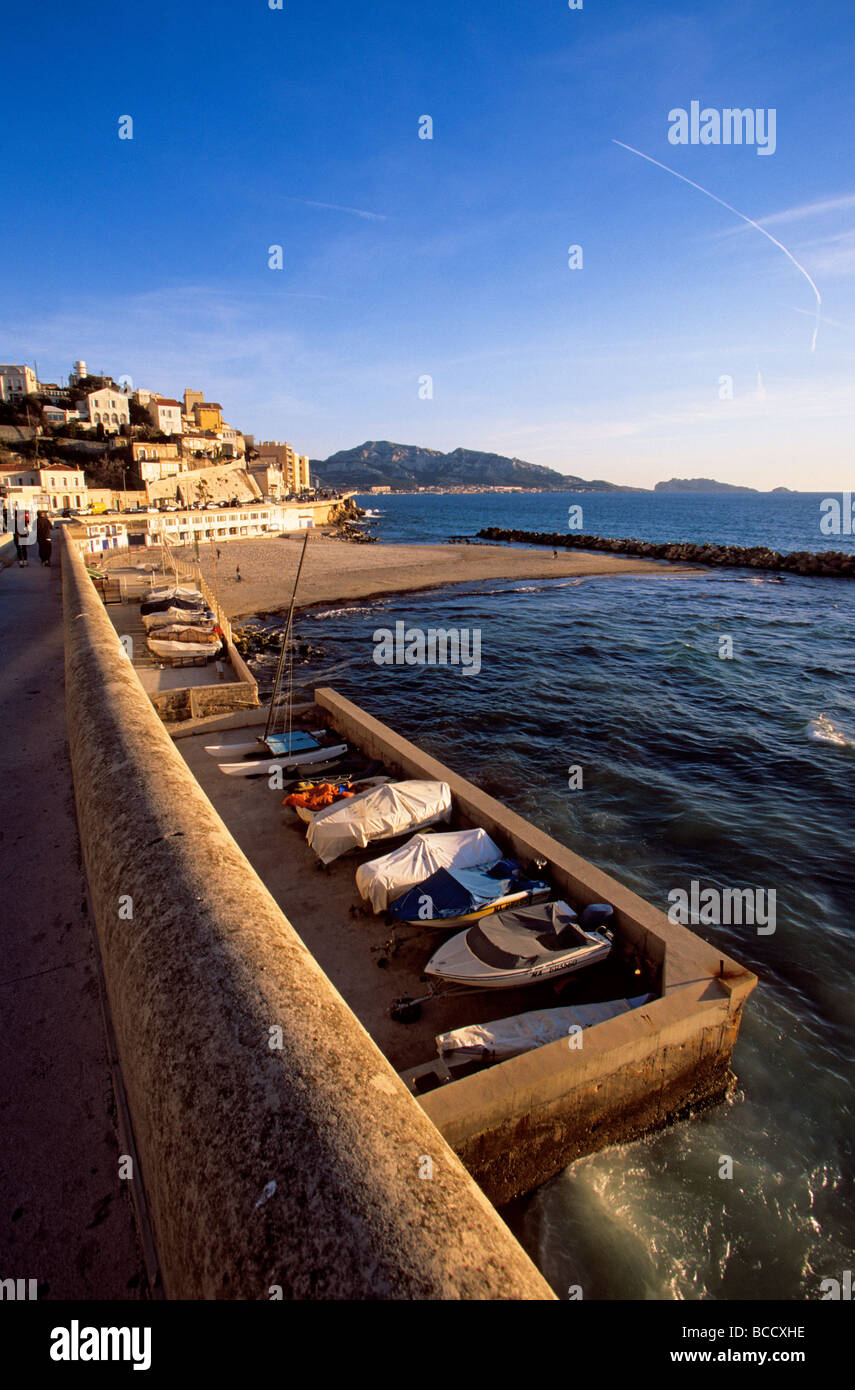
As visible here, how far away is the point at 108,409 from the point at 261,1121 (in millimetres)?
135422

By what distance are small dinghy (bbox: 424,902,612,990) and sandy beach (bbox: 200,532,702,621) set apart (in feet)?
97.1

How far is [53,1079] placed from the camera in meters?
3.96

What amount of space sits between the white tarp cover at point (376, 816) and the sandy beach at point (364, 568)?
86.8ft

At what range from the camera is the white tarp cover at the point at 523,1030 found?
6.82 meters

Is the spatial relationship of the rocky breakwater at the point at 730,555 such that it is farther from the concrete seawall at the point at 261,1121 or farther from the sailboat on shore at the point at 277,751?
the concrete seawall at the point at 261,1121

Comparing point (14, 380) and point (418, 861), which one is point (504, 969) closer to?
point (418, 861)

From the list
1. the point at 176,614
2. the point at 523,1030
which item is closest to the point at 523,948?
the point at 523,1030

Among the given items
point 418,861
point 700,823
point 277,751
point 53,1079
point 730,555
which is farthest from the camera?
point 730,555

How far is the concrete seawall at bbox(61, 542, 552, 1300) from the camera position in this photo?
2148 millimetres

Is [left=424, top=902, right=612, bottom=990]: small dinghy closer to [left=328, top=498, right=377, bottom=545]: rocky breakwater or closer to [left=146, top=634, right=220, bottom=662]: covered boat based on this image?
[left=146, top=634, right=220, bottom=662]: covered boat

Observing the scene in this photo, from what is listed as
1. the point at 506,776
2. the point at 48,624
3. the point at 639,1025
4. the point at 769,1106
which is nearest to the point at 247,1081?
the point at 639,1025

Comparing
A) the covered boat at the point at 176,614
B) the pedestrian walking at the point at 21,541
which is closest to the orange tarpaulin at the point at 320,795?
the covered boat at the point at 176,614

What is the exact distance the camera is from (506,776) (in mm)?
17125
